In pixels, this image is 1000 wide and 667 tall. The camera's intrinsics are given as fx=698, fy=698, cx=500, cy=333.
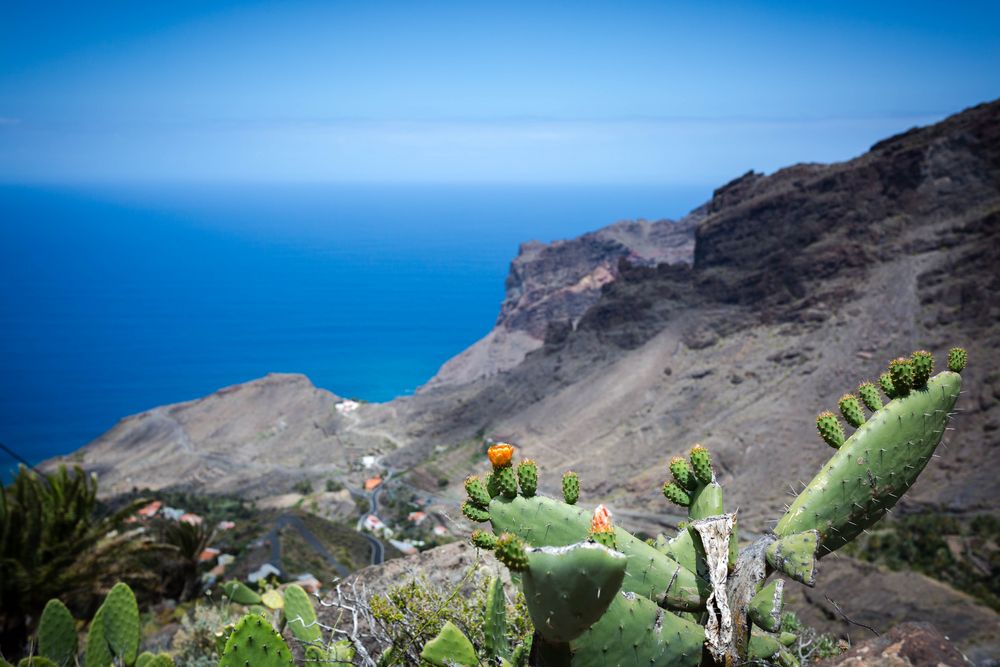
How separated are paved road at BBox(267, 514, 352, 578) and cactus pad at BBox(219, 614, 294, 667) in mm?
22101

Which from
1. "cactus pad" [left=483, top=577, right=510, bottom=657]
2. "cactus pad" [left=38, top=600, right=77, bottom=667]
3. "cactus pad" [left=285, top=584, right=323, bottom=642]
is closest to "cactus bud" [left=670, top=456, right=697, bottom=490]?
"cactus pad" [left=483, top=577, right=510, bottom=657]

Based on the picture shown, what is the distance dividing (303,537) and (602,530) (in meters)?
30.8

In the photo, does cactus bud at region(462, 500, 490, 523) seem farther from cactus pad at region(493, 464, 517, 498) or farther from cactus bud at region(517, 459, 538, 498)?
cactus bud at region(517, 459, 538, 498)

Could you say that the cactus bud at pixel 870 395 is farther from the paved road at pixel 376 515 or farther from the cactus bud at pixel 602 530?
the paved road at pixel 376 515

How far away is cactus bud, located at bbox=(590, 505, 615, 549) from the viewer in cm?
271

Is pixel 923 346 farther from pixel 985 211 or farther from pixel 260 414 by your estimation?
pixel 260 414

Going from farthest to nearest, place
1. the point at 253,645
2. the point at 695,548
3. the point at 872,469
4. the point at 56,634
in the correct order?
the point at 56,634, the point at 872,469, the point at 253,645, the point at 695,548

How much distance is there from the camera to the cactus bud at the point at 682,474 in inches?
159

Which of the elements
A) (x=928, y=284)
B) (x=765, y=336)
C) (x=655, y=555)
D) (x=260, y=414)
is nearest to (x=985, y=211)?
(x=928, y=284)

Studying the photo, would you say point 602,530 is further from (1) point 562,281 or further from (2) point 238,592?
(1) point 562,281

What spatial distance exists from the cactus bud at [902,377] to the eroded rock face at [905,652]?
1832 millimetres

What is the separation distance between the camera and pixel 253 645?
382 centimetres

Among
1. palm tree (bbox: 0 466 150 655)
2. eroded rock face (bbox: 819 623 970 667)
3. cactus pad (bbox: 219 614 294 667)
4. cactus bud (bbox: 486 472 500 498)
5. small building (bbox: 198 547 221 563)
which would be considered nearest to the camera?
cactus bud (bbox: 486 472 500 498)

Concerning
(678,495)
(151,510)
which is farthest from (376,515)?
(678,495)
